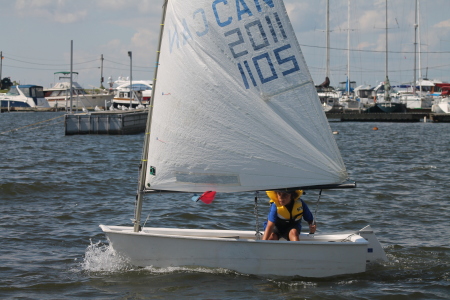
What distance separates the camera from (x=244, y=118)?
8273 millimetres

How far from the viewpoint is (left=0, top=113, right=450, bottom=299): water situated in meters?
8.20

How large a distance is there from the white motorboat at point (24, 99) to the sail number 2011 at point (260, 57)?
86220 mm

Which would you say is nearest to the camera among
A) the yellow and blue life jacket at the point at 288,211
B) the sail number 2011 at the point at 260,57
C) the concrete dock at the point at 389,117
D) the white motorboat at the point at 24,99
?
the sail number 2011 at the point at 260,57

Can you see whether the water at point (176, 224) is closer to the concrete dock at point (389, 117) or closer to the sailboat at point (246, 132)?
the sailboat at point (246, 132)

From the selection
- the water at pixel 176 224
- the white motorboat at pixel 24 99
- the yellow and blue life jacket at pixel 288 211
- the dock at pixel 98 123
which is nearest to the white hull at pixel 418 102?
the dock at pixel 98 123

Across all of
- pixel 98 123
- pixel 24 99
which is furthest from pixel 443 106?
pixel 24 99

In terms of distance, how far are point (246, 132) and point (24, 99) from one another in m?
86.8

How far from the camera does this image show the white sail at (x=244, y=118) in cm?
816

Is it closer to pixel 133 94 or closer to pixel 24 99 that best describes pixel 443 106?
pixel 133 94

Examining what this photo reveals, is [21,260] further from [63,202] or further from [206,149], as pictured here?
[63,202]

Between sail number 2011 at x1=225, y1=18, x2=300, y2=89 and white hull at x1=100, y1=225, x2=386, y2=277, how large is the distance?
85.0 inches

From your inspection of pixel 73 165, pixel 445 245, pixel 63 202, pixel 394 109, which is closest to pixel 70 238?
pixel 63 202

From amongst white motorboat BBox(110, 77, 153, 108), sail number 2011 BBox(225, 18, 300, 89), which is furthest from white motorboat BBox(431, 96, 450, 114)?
sail number 2011 BBox(225, 18, 300, 89)

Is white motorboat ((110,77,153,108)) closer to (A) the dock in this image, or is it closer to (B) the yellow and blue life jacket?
(A) the dock
